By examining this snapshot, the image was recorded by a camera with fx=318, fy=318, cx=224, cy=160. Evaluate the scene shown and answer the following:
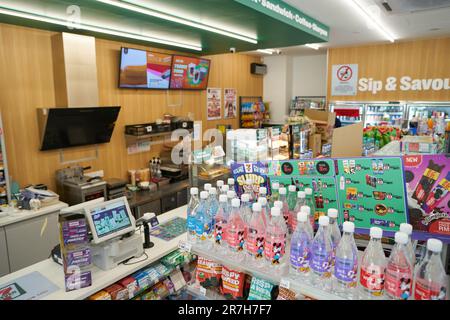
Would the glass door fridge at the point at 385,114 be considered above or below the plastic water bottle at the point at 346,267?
above

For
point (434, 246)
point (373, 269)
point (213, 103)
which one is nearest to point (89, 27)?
point (213, 103)

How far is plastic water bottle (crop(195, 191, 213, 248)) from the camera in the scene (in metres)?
1.64

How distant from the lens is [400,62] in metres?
6.90

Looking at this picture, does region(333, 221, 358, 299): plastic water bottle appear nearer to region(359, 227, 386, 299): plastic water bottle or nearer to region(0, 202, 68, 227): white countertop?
region(359, 227, 386, 299): plastic water bottle

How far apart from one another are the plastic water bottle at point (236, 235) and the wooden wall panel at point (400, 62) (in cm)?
684

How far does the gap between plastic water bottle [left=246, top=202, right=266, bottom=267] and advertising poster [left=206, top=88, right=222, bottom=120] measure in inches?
216

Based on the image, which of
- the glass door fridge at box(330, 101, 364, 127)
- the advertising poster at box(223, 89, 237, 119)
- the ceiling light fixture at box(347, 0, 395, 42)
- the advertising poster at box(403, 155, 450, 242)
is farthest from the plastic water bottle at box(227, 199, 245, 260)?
the glass door fridge at box(330, 101, 364, 127)

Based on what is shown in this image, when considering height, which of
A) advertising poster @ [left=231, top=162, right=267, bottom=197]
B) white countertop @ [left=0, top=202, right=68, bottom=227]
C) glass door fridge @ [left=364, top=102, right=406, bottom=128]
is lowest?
white countertop @ [left=0, top=202, right=68, bottom=227]

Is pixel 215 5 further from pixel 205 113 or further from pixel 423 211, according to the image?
pixel 205 113

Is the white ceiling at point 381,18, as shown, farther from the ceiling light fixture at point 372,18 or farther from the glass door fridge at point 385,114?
the glass door fridge at point 385,114

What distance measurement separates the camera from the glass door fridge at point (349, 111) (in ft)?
24.4

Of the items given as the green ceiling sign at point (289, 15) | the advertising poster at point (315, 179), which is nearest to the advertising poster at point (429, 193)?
the advertising poster at point (315, 179)

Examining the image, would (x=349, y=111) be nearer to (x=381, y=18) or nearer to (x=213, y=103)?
(x=381, y=18)

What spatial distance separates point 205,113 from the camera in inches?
265
